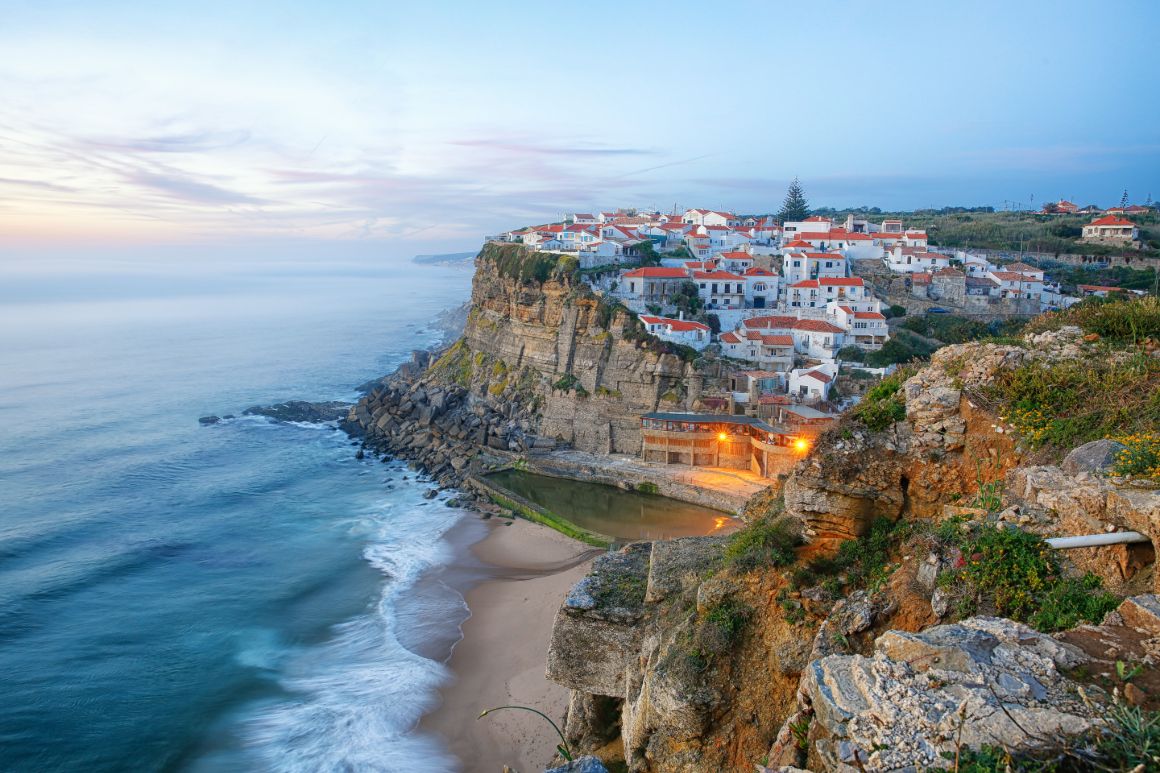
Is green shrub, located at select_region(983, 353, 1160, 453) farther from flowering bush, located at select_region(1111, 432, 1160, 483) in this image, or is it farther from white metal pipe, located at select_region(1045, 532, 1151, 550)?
white metal pipe, located at select_region(1045, 532, 1151, 550)

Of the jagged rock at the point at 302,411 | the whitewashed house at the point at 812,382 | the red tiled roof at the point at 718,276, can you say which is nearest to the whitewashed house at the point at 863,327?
the whitewashed house at the point at 812,382

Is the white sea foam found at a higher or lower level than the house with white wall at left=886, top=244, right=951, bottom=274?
lower

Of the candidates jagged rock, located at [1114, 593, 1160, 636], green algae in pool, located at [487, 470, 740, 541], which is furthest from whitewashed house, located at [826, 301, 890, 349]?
jagged rock, located at [1114, 593, 1160, 636]

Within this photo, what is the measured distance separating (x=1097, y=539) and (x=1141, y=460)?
107 centimetres

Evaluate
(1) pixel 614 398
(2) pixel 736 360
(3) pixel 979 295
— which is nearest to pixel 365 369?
(1) pixel 614 398

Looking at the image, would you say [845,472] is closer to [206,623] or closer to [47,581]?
[206,623]

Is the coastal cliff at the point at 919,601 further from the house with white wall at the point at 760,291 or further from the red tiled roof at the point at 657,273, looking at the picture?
the house with white wall at the point at 760,291

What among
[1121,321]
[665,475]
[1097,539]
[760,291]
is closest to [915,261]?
[760,291]

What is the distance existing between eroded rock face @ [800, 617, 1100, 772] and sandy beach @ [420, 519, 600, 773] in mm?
11534

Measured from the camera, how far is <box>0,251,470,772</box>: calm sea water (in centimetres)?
1655

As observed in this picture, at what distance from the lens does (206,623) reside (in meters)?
21.8

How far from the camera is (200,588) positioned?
24.2m

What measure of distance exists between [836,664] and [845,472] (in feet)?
12.6

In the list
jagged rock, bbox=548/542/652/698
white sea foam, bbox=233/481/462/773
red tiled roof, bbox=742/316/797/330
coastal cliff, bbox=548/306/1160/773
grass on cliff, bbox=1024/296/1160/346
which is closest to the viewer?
coastal cliff, bbox=548/306/1160/773
